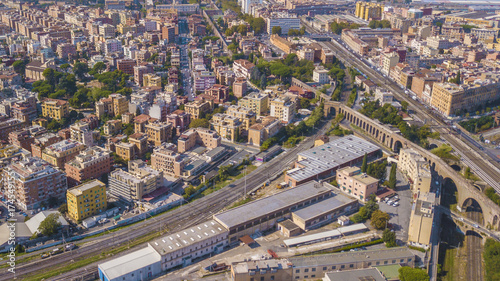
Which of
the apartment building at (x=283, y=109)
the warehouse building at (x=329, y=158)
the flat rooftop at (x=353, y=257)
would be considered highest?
the apartment building at (x=283, y=109)

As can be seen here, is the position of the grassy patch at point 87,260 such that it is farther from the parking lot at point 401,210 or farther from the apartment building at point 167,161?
the parking lot at point 401,210

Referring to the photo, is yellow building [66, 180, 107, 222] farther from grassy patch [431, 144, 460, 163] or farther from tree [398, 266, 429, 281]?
grassy patch [431, 144, 460, 163]

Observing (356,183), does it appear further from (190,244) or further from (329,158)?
(190,244)

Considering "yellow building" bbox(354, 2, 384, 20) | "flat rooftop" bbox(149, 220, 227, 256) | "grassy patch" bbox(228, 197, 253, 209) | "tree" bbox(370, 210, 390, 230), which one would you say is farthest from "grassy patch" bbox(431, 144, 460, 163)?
"yellow building" bbox(354, 2, 384, 20)

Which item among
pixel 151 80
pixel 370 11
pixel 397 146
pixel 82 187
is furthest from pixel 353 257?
pixel 370 11

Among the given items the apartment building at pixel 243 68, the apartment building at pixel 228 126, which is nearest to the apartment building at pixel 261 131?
the apartment building at pixel 228 126

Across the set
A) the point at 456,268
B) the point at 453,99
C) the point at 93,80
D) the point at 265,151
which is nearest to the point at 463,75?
the point at 453,99
